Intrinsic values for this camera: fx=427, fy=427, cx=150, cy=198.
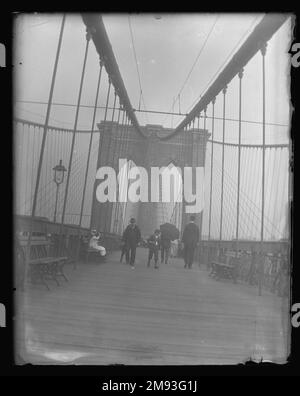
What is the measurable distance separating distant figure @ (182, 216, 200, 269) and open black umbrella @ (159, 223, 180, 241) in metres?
0.08

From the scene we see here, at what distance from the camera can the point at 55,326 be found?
98.5 inches

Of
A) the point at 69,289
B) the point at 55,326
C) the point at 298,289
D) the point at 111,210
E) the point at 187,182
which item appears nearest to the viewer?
the point at 298,289

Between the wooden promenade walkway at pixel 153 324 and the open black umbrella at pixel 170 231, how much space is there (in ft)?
1.96

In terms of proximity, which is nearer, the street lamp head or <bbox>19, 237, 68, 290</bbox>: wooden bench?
<bbox>19, 237, 68, 290</bbox>: wooden bench

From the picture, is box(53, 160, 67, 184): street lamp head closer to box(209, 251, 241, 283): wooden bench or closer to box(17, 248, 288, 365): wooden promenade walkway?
box(17, 248, 288, 365): wooden promenade walkway

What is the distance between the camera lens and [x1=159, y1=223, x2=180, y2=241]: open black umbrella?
2.78m

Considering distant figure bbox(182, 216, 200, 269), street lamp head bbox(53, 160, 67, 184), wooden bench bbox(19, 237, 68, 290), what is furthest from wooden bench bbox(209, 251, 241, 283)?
street lamp head bbox(53, 160, 67, 184)

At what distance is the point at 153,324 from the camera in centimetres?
287

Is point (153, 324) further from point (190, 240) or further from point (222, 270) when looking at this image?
point (222, 270)

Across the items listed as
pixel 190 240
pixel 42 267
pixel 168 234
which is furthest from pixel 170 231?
pixel 42 267

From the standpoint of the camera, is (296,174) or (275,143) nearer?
(296,174)
